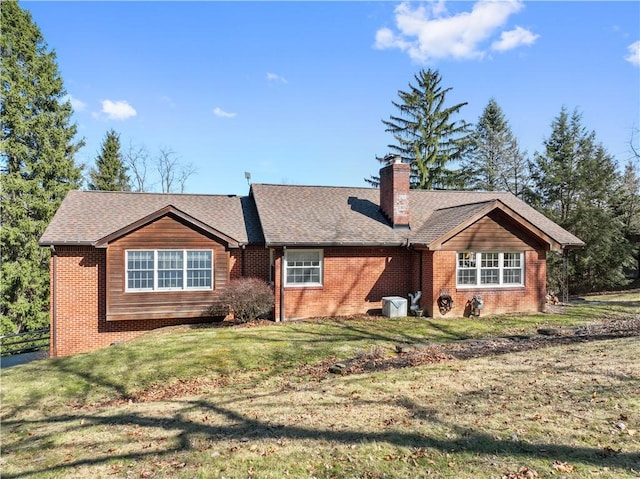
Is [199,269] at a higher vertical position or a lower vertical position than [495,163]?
lower

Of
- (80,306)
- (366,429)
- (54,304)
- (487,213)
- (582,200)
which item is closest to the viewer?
(366,429)

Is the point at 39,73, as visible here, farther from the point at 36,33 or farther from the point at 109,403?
the point at 109,403

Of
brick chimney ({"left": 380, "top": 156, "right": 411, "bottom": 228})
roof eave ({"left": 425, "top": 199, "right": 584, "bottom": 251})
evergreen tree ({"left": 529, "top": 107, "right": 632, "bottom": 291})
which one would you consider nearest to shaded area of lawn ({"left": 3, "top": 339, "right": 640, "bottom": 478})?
roof eave ({"left": 425, "top": 199, "right": 584, "bottom": 251})

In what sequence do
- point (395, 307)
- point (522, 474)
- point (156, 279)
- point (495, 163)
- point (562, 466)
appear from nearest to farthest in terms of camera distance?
point (522, 474)
point (562, 466)
point (156, 279)
point (395, 307)
point (495, 163)

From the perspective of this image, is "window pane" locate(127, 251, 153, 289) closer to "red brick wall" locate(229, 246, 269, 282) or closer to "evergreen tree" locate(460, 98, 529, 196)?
"red brick wall" locate(229, 246, 269, 282)

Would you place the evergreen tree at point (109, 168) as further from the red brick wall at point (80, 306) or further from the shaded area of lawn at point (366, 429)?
the shaded area of lawn at point (366, 429)

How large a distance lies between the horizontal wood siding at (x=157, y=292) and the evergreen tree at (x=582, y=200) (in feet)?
76.3

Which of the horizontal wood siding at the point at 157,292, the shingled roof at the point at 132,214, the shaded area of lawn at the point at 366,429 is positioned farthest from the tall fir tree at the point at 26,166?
the shaded area of lawn at the point at 366,429

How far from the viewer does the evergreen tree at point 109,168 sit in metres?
39.2

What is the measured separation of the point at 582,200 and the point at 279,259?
1030 inches

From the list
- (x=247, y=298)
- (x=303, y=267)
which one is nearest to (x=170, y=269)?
(x=247, y=298)

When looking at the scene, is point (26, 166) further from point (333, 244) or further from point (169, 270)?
point (333, 244)

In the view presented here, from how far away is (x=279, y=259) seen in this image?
1551 centimetres

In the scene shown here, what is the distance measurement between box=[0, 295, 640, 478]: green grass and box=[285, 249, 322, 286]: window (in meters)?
4.21
